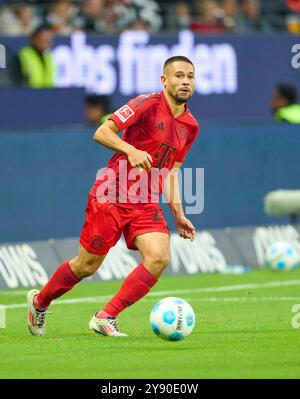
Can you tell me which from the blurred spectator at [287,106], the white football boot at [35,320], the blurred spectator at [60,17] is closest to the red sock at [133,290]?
the white football boot at [35,320]

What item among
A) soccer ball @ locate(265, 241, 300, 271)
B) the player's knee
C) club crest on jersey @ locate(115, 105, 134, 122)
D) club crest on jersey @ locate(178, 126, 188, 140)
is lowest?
soccer ball @ locate(265, 241, 300, 271)

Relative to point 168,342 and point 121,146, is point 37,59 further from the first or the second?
point 168,342

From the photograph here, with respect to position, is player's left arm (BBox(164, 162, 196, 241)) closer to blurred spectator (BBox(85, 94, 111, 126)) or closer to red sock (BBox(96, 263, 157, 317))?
red sock (BBox(96, 263, 157, 317))

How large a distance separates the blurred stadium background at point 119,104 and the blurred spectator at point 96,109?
1 centimetres

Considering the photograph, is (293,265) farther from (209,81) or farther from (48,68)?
(209,81)

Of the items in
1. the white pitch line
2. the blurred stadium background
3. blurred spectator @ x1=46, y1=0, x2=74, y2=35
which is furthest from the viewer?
blurred spectator @ x1=46, y1=0, x2=74, y2=35

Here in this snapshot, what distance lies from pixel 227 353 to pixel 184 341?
0.84 meters

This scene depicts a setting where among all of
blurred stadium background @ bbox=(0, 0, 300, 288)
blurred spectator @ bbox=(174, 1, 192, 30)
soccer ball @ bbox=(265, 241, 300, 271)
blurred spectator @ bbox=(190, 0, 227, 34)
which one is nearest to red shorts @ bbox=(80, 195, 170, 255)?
blurred stadium background @ bbox=(0, 0, 300, 288)

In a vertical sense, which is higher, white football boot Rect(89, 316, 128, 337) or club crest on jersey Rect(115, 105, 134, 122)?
club crest on jersey Rect(115, 105, 134, 122)

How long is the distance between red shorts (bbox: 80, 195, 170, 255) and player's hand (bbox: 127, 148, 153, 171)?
828 millimetres

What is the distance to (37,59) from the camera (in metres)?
20.5

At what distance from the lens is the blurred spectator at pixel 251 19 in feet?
85.6

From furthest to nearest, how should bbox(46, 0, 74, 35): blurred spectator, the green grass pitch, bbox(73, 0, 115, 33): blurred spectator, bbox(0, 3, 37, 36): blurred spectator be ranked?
bbox(73, 0, 115, 33): blurred spectator, bbox(46, 0, 74, 35): blurred spectator, bbox(0, 3, 37, 36): blurred spectator, the green grass pitch

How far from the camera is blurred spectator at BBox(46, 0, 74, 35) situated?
22.6 meters
